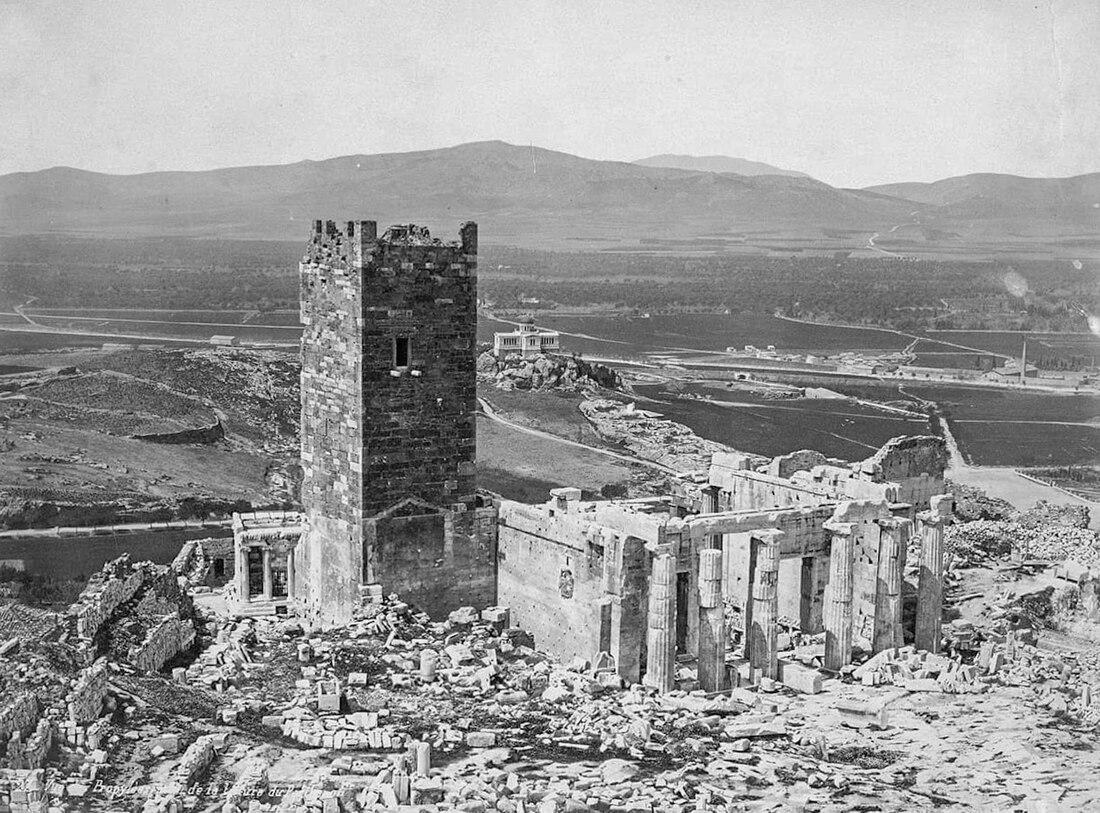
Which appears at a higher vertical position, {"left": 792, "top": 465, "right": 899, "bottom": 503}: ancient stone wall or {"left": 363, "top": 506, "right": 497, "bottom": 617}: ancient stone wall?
{"left": 792, "top": 465, "right": 899, "bottom": 503}: ancient stone wall

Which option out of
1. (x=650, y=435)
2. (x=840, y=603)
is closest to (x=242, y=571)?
(x=840, y=603)

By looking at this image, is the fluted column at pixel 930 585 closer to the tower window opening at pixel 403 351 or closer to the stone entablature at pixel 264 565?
the tower window opening at pixel 403 351

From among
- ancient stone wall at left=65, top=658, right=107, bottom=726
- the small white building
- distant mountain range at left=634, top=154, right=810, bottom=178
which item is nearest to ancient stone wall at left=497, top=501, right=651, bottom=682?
ancient stone wall at left=65, top=658, right=107, bottom=726

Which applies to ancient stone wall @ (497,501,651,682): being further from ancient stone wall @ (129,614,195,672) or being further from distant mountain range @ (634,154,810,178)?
distant mountain range @ (634,154,810,178)

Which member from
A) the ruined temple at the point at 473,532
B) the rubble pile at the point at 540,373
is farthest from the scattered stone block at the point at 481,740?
the rubble pile at the point at 540,373

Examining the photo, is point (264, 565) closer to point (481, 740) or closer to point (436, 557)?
point (436, 557)

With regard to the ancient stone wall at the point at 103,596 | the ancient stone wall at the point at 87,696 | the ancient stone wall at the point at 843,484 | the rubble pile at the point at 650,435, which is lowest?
the rubble pile at the point at 650,435
